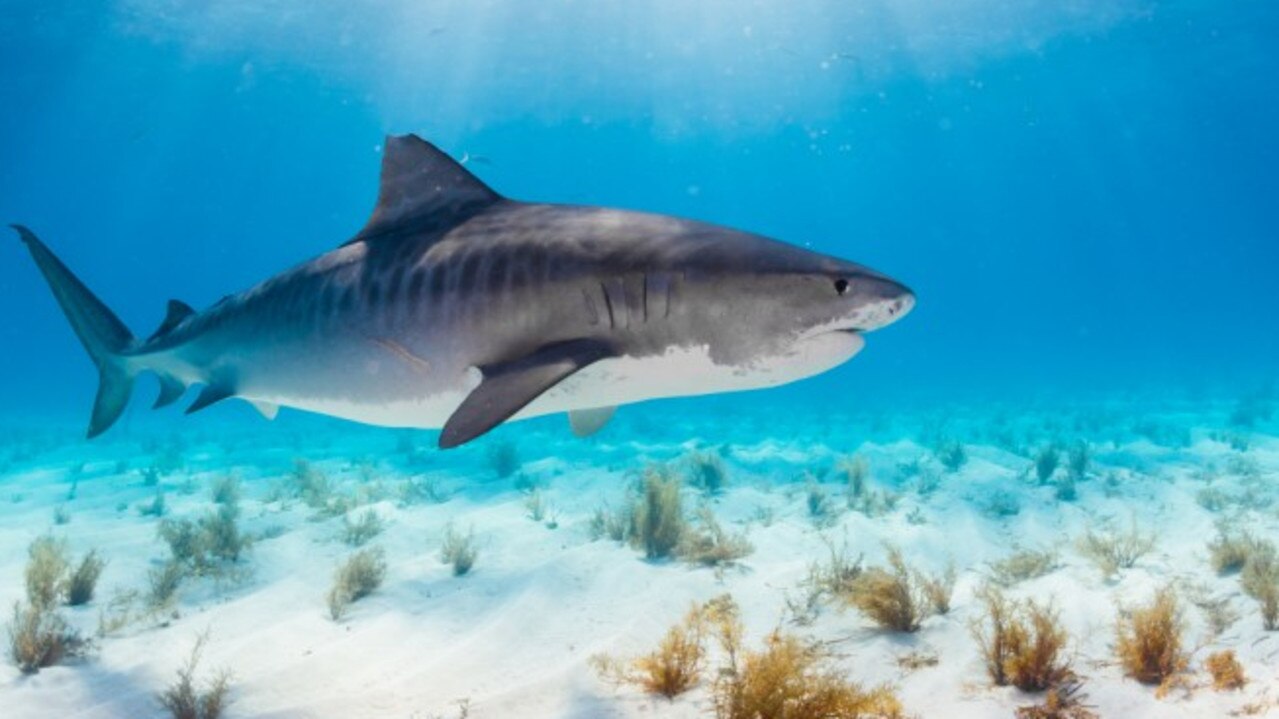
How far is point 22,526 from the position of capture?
9.41 metres

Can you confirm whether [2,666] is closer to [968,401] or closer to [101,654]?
[101,654]

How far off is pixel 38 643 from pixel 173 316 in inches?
108

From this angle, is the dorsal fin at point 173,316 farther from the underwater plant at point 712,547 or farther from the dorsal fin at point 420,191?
the underwater plant at point 712,547

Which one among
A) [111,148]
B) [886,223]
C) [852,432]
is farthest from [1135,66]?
[886,223]

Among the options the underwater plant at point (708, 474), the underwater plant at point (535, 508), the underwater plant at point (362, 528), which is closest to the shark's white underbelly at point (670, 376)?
the underwater plant at point (362, 528)

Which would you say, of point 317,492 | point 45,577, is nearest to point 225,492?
point 317,492

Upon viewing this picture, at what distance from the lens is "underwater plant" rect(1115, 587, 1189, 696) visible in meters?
3.61

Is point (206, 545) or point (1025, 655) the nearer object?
point (1025, 655)

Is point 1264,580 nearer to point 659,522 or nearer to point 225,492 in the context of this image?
point 659,522

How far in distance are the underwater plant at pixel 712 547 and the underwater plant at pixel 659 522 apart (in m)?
0.11

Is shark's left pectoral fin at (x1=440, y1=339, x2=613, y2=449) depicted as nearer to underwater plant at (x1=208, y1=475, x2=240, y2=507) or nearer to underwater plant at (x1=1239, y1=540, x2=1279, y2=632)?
underwater plant at (x1=1239, y1=540, x2=1279, y2=632)

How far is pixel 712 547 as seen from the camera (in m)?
6.58

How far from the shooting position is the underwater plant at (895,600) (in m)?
4.53

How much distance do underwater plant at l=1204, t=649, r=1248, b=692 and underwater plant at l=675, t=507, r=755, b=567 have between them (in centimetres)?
357
